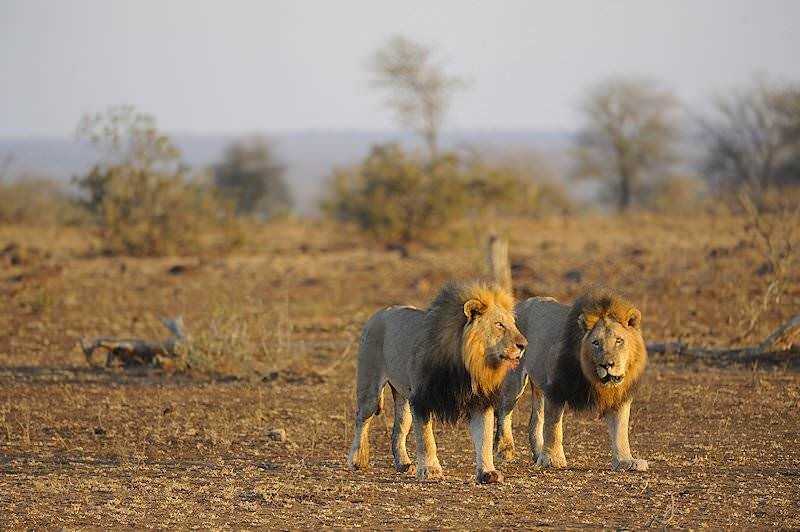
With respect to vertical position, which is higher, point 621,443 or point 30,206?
point 30,206

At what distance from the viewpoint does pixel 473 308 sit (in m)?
7.84

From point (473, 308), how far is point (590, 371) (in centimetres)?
100

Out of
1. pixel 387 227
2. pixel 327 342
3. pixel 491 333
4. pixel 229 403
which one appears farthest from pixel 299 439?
pixel 387 227

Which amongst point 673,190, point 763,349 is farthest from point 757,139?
point 763,349

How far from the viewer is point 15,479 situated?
27.7 feet

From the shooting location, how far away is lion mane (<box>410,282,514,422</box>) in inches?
308

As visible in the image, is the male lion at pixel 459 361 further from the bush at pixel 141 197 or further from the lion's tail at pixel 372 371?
the bush at pixel 141 197

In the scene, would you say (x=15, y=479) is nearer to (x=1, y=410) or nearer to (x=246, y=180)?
(x=1, y=410)

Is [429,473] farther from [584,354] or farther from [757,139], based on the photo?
[757,139]

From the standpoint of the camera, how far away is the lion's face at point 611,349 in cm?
813

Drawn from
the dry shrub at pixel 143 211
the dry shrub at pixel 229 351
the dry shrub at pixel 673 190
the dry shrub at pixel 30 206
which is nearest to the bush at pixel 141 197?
the dry shrub at pixel 143 211

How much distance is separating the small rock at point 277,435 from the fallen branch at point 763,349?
17.9ft

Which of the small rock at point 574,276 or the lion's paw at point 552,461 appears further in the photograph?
the small rock at point 574,276

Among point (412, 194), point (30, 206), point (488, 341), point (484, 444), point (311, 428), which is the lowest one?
point (311, 428)
